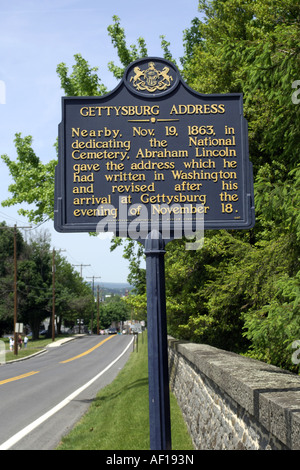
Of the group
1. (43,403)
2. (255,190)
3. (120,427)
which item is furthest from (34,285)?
(255,190)

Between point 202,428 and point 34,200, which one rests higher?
point 34,200

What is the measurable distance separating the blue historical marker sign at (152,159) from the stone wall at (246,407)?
1.56 meters

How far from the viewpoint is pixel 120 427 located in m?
10.4

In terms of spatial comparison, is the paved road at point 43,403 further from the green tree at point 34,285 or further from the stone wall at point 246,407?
the green tree at point 34,285

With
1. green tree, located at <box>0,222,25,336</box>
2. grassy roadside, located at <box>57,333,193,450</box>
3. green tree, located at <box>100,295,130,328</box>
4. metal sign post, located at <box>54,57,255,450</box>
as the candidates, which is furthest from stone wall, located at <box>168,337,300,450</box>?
green tree, located at <box>100,295,130,328</box>

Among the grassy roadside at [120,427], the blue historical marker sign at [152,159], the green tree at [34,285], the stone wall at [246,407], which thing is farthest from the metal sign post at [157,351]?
the green tree at [34,285]

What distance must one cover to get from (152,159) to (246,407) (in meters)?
2.74

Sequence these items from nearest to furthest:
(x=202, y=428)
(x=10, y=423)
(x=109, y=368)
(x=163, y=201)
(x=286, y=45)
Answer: (x=163, y=201), (x=202, y=428), (x=286, y=45), (x=10, y=423), (x=109, y=368)

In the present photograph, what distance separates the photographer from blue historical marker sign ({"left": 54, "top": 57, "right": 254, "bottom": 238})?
546cm

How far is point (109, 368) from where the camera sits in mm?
28875

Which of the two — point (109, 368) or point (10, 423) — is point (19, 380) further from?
point (10, 423)
